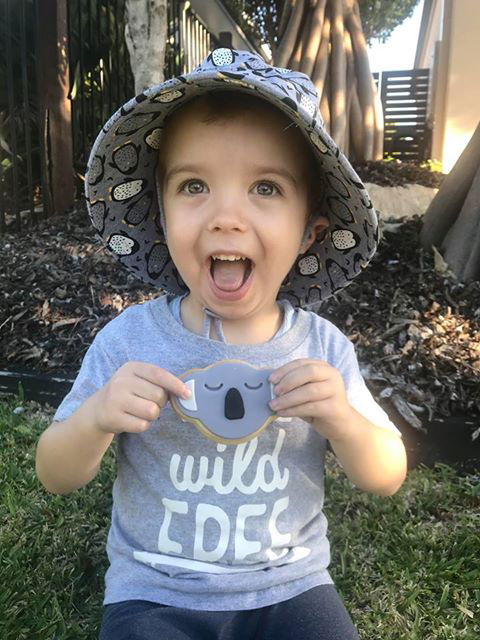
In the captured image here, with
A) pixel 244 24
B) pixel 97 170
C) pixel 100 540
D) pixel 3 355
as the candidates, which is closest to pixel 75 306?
pixel 3 355

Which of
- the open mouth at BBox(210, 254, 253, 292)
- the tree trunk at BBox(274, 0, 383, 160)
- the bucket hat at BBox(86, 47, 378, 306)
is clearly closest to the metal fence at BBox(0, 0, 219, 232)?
the tree trunk at BBox(274, 0, 383, 160)

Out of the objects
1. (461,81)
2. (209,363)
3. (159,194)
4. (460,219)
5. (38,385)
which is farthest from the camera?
(461,81)

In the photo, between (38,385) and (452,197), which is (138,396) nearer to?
(38,385)

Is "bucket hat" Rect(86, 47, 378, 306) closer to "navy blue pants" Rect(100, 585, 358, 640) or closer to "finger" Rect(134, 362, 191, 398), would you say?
"finger" Rect(134, 362, 191, 398)

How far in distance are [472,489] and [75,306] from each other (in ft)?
7.59

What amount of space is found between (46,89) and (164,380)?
4.67 m

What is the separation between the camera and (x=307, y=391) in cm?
130

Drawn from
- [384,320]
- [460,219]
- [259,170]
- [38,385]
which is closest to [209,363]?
[259,170]

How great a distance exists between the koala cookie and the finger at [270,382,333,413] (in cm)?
3

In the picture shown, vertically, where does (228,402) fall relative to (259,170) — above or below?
below

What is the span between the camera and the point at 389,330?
3.15 meters

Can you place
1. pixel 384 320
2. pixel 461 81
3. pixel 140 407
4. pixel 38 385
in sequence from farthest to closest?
pixel 461 81, pixel 384 320, pixel 38 385, pixel 140 407

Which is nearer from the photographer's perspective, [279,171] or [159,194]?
[279,171]

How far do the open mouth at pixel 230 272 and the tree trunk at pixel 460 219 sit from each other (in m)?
2.50
